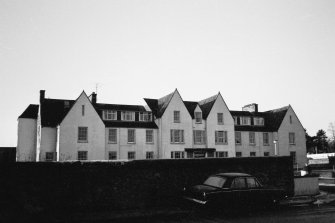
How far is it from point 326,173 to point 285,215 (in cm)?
2417

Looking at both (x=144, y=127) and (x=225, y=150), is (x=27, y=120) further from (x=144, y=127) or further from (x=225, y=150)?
(x=225, y=150)

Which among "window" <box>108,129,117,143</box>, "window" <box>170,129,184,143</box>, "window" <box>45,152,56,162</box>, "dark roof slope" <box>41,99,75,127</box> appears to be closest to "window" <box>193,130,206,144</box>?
"window" <box>170,129,184,143</box>

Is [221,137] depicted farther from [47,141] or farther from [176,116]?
[47,141]

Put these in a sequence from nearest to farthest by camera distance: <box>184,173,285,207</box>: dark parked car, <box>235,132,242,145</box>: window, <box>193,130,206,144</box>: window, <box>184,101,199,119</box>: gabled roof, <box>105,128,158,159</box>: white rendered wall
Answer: <box>184,173,285,207</box>: dark parked car → <box>105,128,158,159</box>: white rendered wall → <box>193,130,206,144</box>: window → <box>184,101,199,119</box>: gabled roof → <box>235,132,242,145</box>: window

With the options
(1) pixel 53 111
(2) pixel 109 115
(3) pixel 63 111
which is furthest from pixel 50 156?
(2) pixel 109 115

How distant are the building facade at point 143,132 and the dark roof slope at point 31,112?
0.13 metres

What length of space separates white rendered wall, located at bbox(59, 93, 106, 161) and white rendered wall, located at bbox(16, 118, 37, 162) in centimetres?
796

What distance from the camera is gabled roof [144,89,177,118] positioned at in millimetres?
41862

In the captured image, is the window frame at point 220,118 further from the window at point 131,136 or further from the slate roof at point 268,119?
the window at point 131,136

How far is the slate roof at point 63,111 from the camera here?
3647cm

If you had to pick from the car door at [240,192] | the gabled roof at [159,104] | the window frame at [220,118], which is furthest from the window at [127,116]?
the car door at [240,192]

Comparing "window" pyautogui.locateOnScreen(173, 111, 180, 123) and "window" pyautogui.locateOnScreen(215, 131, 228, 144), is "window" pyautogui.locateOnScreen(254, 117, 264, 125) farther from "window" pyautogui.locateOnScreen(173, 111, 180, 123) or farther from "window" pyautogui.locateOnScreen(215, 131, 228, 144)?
"window" pyautogui.locateOnScreen(173, 111, 180, 123)

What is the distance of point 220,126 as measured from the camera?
145 feet

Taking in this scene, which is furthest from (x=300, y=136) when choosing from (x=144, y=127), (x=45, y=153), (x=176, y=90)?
(x=45, y=153)
